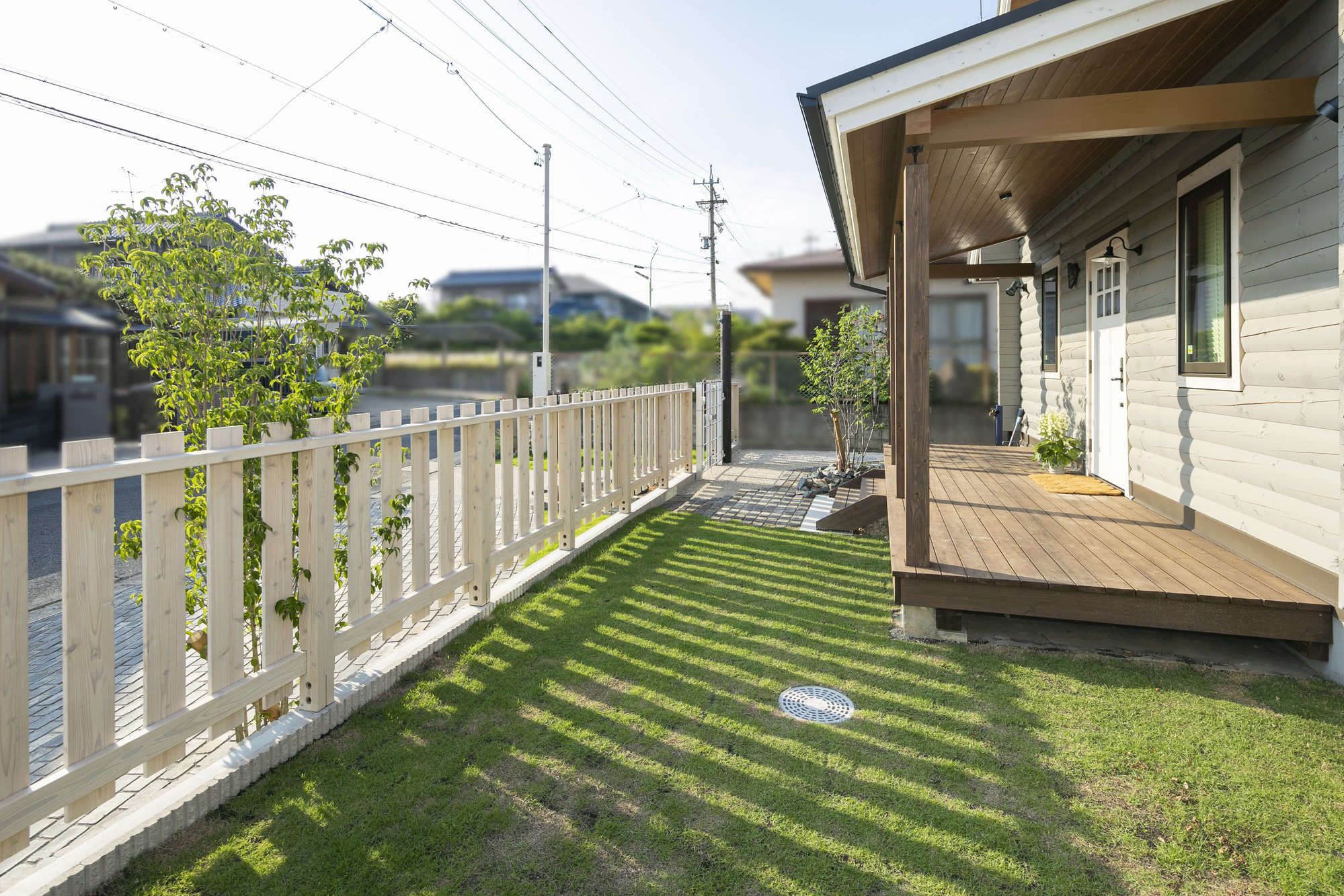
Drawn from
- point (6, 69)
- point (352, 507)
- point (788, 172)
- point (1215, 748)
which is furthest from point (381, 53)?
point (788, 172)

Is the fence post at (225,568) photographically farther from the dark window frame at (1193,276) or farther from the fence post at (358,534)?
the dark window frame at (1193,276)

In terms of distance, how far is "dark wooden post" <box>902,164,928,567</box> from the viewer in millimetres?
3338

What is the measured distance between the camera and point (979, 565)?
11.6 feet

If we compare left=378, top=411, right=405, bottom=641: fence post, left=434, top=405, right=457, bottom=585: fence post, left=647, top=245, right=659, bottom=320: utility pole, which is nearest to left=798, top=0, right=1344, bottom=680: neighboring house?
left=434, top=405, right=457, bottom=585: fence post

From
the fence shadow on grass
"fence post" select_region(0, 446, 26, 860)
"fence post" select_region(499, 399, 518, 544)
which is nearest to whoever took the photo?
"fence post" select_region(0, 446, 26, 860)

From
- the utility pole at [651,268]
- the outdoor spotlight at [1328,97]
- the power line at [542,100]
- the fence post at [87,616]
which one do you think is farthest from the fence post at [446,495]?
the utility pole at [651,268]

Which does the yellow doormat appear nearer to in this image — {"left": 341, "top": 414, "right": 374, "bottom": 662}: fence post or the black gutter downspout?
the black gutter downspout

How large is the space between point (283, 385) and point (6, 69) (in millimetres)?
7035

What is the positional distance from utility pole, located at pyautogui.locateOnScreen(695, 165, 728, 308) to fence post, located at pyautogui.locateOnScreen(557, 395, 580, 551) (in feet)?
73.5

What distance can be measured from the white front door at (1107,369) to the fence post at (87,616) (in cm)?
586

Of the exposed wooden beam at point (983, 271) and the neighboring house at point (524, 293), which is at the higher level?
the neighboring house at point (524, 293)

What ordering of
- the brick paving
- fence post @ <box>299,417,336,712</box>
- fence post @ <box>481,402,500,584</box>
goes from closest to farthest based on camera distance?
1. fence post @ <box>299,417,336,712</box>
2. fence post @ <box>481,402,500,584</box>
3. the brick paving

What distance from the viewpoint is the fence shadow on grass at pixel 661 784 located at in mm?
1809

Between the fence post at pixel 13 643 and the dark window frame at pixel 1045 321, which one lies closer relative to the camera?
the fence post at pixel 13 643
